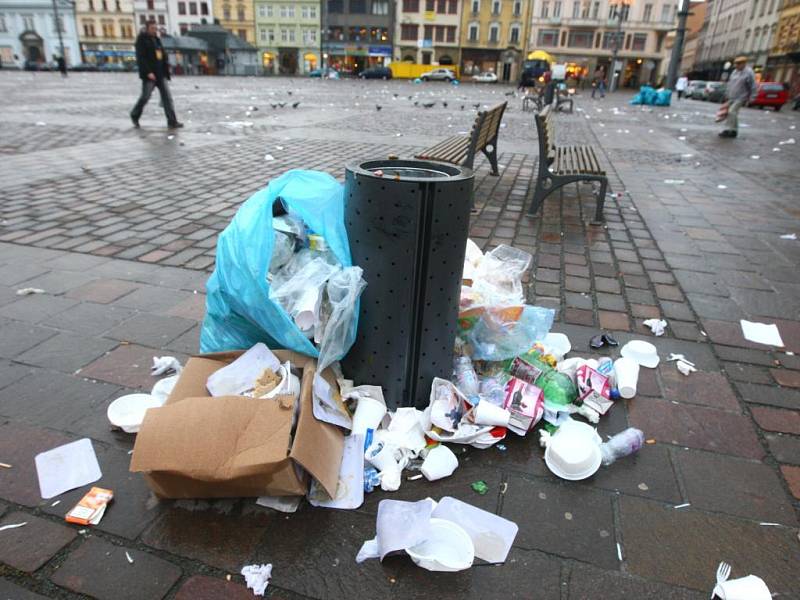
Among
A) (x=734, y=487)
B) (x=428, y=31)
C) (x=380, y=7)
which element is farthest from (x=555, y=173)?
(x=380, y=7)

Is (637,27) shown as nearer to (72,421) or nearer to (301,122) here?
(301,122)

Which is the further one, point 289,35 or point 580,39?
point 289,35

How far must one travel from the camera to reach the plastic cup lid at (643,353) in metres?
2.64

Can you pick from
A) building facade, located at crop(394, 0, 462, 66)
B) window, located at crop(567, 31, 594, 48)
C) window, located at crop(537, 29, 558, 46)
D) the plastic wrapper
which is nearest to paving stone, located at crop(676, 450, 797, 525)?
the plastic wrapper

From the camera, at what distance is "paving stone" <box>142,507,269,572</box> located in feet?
5.15

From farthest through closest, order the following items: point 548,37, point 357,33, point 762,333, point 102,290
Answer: point 357,33, point 548,37, point 102,290, point 762,333

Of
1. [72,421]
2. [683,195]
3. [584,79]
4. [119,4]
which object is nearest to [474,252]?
[72,421]

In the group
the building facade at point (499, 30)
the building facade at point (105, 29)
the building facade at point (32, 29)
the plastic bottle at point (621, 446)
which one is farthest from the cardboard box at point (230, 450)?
the building facade at point (32, 29)

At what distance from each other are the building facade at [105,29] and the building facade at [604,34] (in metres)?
54.1

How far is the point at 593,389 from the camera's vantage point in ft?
7.61

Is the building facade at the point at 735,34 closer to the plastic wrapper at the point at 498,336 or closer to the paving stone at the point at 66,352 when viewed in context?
the plastic wrapper at the point at 498,336

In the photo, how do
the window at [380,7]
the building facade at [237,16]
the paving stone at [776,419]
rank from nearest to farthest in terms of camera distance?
the paving stone at [776,419], the window at [380,7], the building facade at [237,16]

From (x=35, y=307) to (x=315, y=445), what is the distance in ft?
7.41

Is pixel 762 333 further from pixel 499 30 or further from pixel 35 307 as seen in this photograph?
pixel 499 30
